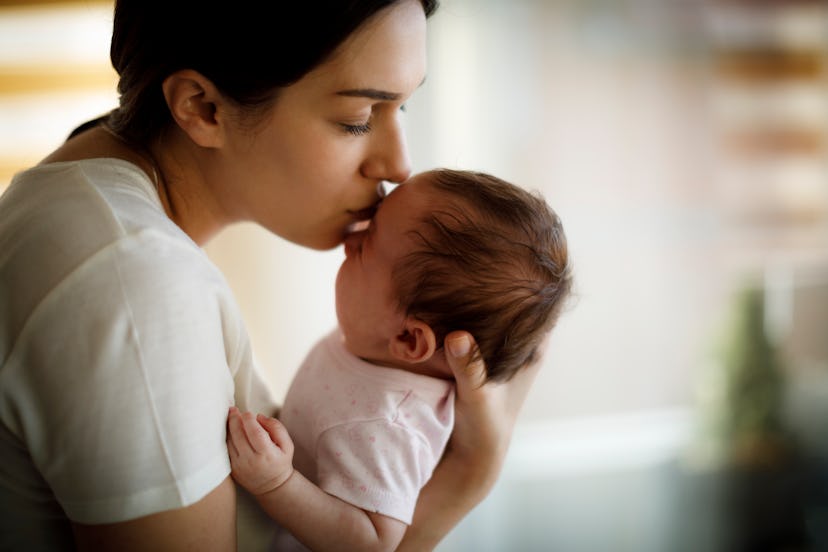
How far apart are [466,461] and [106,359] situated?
0.65 meters

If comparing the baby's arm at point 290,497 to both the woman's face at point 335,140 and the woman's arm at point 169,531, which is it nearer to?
the woman's arm at point 169,531

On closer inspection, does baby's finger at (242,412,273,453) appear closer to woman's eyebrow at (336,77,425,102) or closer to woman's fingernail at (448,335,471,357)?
woman's fingernail at (448,335,471,357)

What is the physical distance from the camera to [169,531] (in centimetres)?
84

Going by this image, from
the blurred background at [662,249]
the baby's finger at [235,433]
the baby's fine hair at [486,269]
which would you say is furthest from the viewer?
the blurred background at [662,249]

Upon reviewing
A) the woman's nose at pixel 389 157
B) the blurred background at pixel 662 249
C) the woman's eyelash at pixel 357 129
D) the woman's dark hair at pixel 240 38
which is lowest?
the blurred background at pixel 662 249

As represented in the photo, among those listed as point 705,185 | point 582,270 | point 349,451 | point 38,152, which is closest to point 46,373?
point 349,451

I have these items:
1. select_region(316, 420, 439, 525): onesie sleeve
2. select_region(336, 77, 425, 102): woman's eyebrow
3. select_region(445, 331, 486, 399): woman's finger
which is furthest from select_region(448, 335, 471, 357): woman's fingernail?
select_region(336, 77, 425, 102): woman's eyebrow

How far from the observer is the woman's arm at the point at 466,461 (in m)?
1.18

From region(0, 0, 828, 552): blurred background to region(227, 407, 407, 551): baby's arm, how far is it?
2022 millimetres

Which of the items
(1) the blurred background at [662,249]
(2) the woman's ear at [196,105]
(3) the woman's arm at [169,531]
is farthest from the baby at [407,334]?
(1) the blurred background at [662,249]

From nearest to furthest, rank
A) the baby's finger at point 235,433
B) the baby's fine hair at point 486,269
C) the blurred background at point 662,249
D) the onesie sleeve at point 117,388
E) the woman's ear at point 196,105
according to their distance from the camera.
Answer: the onesie sleeve at point 117,388, the baby's finger at point 235,433, the woman's ear at point 196,105, the baby's fine hair at point 486,269, the blurred background at point 662,249

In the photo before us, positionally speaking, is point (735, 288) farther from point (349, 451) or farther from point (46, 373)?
point (46, 373)

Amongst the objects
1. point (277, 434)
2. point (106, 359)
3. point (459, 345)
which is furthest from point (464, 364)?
point (106, 359)

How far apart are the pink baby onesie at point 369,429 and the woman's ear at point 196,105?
16.5 inches
